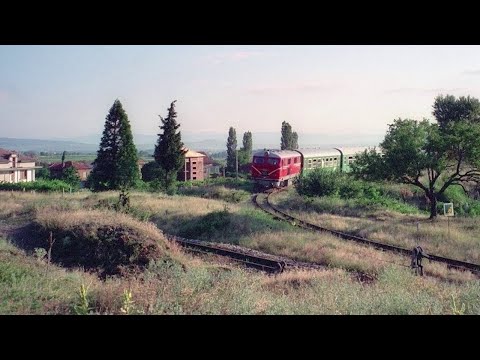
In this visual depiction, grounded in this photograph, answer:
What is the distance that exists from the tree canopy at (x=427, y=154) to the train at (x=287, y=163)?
204 cm

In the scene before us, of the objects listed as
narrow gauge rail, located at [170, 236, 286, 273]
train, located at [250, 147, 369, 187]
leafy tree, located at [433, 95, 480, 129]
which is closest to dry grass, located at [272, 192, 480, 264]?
train, located at [250, 147, 369, 187]

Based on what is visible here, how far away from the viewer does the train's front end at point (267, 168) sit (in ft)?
82.8

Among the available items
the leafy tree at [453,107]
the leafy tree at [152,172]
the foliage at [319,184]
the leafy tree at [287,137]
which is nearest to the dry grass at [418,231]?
the foliage at [319,184]

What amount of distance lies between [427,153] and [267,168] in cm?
869

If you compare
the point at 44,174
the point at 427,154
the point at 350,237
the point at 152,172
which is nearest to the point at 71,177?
the point at 44,174

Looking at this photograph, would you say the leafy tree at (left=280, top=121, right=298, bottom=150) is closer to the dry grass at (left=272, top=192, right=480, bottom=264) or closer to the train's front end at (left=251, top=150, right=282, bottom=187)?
the train's front end at (left=251, top=150, right=282, bottom=187)

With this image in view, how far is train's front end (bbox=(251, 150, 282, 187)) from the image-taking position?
2523cm

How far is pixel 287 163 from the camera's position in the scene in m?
26.6

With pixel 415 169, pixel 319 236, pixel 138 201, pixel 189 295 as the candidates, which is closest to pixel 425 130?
pixel 415 169

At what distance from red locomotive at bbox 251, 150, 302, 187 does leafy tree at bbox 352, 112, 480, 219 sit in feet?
18.2

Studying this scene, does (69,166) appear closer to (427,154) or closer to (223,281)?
(427,154)
